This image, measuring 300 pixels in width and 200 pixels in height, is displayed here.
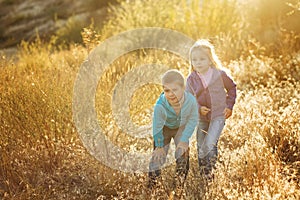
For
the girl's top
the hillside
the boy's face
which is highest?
the boy's face

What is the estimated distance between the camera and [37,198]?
3.38m

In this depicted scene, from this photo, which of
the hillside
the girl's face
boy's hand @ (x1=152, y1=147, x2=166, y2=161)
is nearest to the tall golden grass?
boy's hand @ (x1=152, y1=147, x2=166, y2=161)

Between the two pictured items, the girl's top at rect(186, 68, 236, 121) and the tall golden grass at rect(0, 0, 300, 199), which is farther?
the girl's top at rect(186, 68, 236, 121)

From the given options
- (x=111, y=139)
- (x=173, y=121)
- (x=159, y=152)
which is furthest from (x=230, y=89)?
(x=111, y=139)

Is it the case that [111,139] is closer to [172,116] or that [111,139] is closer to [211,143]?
[172,116]

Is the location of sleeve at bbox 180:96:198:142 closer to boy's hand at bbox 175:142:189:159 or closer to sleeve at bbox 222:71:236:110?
boy's hand at bbox 175:142:189:159

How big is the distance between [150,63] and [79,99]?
1.36 m

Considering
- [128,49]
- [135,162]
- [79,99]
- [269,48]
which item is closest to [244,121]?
[135,162]

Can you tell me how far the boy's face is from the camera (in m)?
3.33

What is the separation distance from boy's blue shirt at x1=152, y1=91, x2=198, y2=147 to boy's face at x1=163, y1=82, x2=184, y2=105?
0.21 feet

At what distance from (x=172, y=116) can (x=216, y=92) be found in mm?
473

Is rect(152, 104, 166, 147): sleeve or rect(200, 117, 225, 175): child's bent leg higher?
rect(152, 104, 166, 147): sleeve

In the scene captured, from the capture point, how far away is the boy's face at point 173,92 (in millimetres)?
3330

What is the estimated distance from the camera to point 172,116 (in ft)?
11.5
